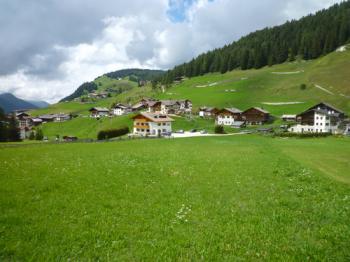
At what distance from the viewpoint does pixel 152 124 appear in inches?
4437

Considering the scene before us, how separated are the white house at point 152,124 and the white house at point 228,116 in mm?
31436

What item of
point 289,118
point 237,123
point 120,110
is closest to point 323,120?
point 289,118

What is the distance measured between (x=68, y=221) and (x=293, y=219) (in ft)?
28.9

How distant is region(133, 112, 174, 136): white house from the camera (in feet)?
369

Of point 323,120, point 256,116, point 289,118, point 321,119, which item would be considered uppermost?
point 256,116

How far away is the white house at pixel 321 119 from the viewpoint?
106000 millimetres

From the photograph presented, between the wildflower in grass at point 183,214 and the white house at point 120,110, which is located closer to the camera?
the wildflower in grass at point 183,214

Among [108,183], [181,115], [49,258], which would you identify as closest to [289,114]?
[181,115]

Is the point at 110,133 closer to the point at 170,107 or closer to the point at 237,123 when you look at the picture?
the point at 237,123

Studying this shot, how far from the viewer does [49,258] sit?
8.01 meters

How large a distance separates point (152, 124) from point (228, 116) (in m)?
40.1

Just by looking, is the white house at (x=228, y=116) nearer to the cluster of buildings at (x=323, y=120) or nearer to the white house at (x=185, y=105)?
the white house at (x=185, y=105)

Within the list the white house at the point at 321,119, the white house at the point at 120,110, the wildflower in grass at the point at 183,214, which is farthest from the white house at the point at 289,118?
the wildflower in grass at the point at 183,214

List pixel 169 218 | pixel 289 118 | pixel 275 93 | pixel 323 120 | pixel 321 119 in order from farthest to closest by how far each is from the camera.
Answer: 1. pixel 275 93
2. pixel 289 118
3. pixel 321 119
4. pixel 323 120
5. pixel 169 218
